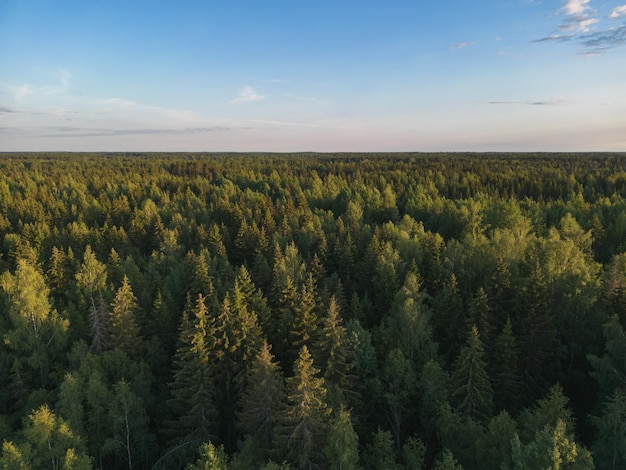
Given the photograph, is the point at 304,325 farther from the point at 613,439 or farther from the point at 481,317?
the point at 613,439

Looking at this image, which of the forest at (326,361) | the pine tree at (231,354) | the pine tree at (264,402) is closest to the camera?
the forest at (326,361)

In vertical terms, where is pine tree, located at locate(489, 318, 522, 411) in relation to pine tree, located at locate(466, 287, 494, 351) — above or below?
below

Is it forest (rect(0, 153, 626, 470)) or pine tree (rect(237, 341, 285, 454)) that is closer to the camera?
forest (rect(0, 153, 626, 470))

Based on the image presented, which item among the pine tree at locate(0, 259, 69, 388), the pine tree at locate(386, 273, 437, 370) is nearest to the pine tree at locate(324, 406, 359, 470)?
the pine tree at locate(386, 273, 437, 370)

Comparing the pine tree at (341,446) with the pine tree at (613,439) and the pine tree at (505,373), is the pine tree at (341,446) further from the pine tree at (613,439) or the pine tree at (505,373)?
the pine tree at (505,373)

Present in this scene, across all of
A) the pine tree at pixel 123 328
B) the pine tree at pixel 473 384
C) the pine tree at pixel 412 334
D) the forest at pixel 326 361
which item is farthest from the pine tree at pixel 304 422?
the pine tree at pixel 123 328

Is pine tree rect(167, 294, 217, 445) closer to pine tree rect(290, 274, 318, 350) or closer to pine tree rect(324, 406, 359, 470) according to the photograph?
pine tree rect(290, 274, 318, 350)

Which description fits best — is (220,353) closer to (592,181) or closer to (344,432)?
(344,432)

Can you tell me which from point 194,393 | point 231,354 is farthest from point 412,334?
point 194,393
